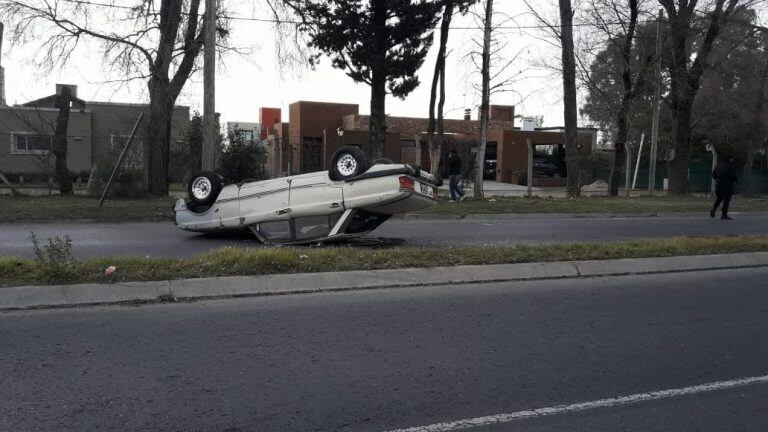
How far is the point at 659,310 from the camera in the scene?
6.72m

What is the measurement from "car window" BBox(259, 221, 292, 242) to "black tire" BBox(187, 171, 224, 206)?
4.02ft

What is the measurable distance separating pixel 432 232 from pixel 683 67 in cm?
1830

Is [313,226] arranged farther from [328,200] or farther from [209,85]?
[209,85]

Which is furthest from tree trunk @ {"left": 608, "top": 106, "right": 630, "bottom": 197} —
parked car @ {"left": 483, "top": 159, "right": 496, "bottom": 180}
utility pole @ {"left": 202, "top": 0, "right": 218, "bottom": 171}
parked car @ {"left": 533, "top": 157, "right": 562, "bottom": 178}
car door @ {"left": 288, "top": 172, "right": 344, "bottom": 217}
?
car door @ {"left": 288, "top": 172, "right": 344, "bottom": 217}

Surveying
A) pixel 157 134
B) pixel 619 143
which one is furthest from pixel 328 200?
pixel 619 143

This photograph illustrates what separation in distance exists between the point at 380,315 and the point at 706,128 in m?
38.6

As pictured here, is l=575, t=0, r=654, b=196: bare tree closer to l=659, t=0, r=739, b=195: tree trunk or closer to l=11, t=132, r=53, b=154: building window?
l=659, t=0, r=739, b=195: tree trunk

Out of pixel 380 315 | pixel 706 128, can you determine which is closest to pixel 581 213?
pixel 380 315

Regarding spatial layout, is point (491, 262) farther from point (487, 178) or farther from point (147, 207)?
point (487, 178)

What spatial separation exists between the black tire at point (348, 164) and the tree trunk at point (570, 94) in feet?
53.5

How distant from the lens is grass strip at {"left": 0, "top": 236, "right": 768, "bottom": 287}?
22.2ft

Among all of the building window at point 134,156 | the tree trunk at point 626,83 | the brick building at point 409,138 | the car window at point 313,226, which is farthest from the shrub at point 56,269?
the brick building at point 409,138

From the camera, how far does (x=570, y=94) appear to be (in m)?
24.1

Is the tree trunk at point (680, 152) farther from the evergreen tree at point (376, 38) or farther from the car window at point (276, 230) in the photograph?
the car window at point (276, 230)
